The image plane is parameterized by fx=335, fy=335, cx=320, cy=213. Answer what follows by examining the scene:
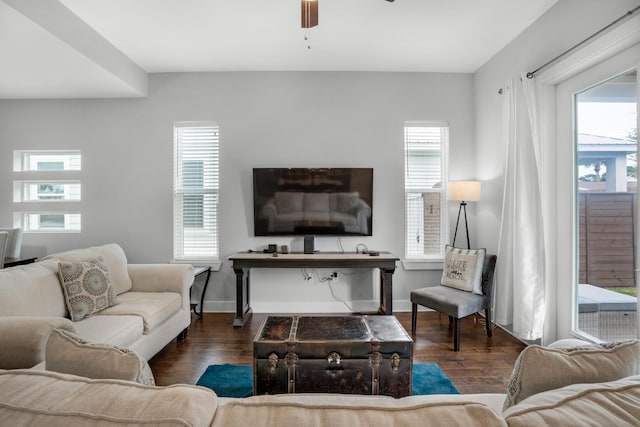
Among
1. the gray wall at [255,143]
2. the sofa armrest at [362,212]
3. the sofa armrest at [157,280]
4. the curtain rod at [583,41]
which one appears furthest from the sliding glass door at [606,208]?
the sofa armrest at [157,280]

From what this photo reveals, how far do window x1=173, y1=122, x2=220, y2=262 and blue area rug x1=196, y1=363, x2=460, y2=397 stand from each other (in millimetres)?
1828

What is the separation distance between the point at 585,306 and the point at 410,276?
1.78 metres

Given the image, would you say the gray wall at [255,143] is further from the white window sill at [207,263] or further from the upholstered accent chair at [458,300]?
the upholstered accent chair at [458,300]

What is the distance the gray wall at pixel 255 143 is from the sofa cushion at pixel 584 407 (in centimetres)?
337

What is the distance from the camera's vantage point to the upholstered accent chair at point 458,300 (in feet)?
9.56

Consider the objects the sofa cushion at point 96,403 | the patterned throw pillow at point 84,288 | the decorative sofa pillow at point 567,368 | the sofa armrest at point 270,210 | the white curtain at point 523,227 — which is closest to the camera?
the sofa cushion at point 96,403

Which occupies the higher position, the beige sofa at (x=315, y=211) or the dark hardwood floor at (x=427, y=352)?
the beige sofa at (x=315, y=211)

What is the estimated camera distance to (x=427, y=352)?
9.34 feet

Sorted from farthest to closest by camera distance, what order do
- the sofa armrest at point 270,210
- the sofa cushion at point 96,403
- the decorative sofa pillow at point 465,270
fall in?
the sofa armrest at point 270,210 < the decorative sofa pillow at point 465,270 < the sofa cushion at point 96,403

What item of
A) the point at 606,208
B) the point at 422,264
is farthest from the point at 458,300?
the point at 606,208

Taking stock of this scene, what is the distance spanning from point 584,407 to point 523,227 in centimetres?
260

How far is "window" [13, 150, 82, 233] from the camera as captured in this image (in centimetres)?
409

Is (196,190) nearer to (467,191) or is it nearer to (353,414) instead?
(467,191)

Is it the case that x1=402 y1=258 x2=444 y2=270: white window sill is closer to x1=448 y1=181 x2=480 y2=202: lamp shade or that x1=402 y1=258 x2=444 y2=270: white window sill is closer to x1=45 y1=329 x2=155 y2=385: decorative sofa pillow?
x1=448 y1=181 x2=480 y2=202: lamp shade
